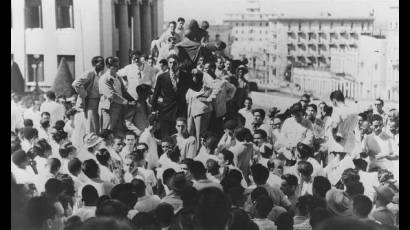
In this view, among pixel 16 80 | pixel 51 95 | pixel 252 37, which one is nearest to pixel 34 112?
pixel 51 95

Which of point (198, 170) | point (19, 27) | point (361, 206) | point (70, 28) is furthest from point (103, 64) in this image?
point (361, 206)

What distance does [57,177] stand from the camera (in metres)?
5.96

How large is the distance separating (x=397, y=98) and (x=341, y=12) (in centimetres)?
93

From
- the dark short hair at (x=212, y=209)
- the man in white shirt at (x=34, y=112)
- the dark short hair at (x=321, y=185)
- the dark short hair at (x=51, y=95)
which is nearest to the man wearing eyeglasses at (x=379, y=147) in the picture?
the dark short hair at (x=321, y=185)

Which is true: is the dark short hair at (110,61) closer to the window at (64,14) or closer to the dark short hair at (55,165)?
the window at (64,14)

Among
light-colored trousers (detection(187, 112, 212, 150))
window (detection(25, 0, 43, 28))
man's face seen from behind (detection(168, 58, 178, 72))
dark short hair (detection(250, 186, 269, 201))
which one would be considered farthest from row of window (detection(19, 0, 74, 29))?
dark short hair (detection(250, 186, 269, 201))

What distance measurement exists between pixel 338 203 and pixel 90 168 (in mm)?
2284

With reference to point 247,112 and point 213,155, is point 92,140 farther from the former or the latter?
point 247,112

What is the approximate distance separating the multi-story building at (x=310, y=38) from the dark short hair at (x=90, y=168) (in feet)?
5.98

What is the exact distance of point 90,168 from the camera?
5.87m

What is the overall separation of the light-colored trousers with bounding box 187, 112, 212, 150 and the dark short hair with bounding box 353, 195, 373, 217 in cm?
150

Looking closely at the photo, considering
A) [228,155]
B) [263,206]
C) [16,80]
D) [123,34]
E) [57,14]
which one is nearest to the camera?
[263,206]

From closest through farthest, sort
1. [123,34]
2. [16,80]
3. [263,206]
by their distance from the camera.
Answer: [263,206] < [123,34] < [16,80]

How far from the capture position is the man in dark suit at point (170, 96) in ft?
18.9
